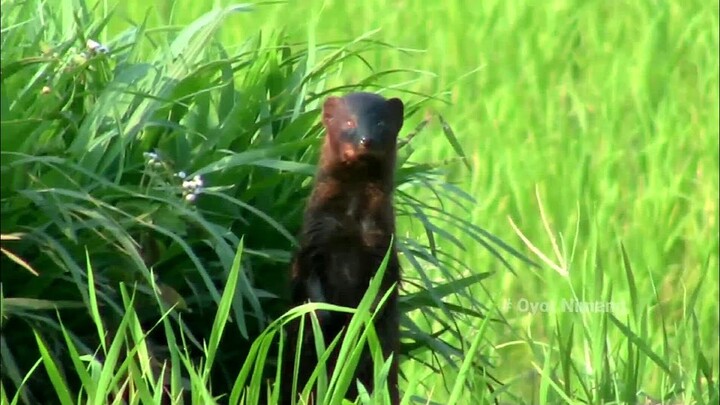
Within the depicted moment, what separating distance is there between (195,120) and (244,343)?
55cm

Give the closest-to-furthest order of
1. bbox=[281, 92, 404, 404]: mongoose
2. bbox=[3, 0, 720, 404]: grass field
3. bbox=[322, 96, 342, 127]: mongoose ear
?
1. bbox=[281, 92, 404, 404]: mongoose
2. bbox=[322, 96, 342, 127]: mongoose ear
3. bbox=[3, 0, 720, 404]: grass field

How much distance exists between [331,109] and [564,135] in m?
2.96

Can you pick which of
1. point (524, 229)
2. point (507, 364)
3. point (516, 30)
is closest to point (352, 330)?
point (507, 364)

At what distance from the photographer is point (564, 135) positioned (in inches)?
268

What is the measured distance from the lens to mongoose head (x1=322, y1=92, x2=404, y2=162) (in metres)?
3.87

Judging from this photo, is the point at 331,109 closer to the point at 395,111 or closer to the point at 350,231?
the point at 395,111

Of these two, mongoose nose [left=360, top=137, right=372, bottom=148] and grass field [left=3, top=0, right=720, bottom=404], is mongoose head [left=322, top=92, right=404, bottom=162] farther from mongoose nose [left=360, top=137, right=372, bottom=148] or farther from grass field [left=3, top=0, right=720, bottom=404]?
grass field [left=3, top=0, right=720, bottom=404]

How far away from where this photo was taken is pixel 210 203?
4.02m

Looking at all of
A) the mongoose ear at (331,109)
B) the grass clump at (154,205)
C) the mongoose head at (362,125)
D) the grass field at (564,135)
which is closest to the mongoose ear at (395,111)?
the mongoose head at (362,125)

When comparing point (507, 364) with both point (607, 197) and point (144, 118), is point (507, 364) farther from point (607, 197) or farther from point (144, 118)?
point (144, 118)

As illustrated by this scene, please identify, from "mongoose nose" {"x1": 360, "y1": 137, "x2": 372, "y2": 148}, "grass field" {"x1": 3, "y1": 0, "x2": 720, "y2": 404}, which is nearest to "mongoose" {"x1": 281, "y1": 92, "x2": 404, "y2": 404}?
"mongoose nose" {"x1": 360, "y1": 137, "x2": 372, "y2": 148}

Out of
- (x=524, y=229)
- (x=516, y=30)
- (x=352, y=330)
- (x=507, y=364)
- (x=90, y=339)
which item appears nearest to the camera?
(x=352, y=330)

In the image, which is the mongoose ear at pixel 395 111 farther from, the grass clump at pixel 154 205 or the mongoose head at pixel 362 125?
the grass clump at pixel 154 205

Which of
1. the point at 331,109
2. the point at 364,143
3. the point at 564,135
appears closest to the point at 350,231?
the point at 364,143
